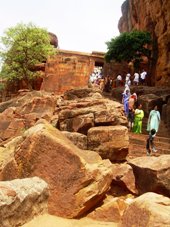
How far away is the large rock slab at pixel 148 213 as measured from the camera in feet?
16.2

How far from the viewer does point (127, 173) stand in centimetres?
947

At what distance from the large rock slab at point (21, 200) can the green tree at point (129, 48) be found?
81.1 ft

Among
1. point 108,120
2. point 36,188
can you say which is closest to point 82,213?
point 36,188

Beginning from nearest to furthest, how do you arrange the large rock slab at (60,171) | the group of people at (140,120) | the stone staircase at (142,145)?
1. the large rock slab at (60,171)
2. the group of people at (140,120)
3. the stone staircase at (142,145)

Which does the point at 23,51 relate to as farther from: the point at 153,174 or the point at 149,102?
the point at 153,174

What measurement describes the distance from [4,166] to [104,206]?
2.29 metres

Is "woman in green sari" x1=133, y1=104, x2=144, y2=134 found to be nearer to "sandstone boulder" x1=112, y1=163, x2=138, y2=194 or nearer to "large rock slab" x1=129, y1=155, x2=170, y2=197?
"sandstone boulder" x1=112, y1=163, x2=138, y2=194

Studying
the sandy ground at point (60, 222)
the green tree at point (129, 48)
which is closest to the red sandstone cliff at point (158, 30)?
the green tree at point (129, 48)

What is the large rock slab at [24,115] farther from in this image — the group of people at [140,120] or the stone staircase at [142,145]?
the stone staircase at [142,145]

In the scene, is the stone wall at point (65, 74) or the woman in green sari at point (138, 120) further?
the stone wall at point (65, 74)

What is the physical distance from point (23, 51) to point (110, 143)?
729 inches

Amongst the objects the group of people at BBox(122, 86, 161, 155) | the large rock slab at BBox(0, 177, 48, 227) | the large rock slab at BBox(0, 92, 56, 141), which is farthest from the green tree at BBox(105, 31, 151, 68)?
the large rock slab at BBox(0, 177, 48, 227)

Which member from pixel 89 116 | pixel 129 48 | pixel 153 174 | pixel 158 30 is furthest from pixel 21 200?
pixel 158 30

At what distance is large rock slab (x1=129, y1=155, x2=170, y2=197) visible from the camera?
8062mm
